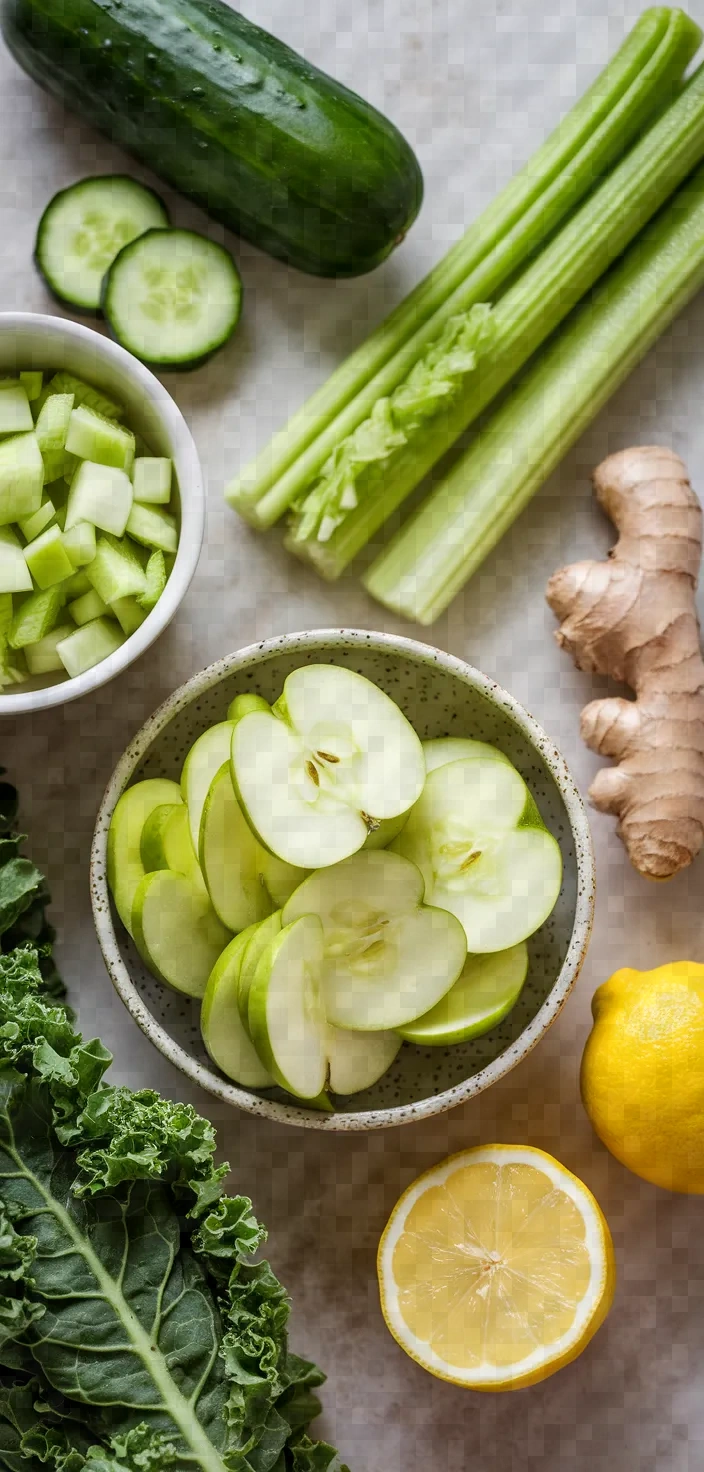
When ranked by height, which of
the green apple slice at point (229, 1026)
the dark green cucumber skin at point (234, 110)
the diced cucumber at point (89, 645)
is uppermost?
the dark green cucumber skin at point (234, 110)

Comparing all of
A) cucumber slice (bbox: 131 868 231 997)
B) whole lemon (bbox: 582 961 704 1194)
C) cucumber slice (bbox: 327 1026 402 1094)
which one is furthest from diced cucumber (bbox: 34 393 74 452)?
whole lemon (bbox: 582 961 704 1194)

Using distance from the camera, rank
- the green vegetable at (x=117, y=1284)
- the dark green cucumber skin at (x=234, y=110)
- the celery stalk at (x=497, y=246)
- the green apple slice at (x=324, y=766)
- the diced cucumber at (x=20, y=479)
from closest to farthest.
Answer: the green vegetable at (x=117, y=1284) → the green apple slice at (x=324, y=766) → the diced cucumber at (x=20, y=479) → the dark green cucumber skin at (x=234, y=110) → the celery stalk at (x=497, y=246)

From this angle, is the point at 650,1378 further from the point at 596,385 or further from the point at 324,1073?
the point at 596,385

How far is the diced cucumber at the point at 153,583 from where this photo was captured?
71.2 inches

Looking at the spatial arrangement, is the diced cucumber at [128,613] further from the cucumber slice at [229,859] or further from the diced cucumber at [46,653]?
the cucumber slice at [229,859]

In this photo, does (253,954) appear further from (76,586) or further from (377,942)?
(76,586)

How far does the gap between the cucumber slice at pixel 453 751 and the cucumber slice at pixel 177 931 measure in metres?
0.39

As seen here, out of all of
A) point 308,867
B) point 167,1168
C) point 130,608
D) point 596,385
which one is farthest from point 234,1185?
point 596,385

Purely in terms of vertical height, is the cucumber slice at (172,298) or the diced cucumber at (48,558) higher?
the cucumber slice at (172,298)

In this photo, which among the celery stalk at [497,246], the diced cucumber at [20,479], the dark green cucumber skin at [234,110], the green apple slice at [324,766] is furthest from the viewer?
the celery stalk at [497,246]

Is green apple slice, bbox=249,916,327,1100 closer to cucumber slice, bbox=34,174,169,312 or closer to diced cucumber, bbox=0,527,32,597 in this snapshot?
diced cucumber, bbox=0,527,32,597

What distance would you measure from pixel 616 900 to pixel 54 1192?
0.99 meters

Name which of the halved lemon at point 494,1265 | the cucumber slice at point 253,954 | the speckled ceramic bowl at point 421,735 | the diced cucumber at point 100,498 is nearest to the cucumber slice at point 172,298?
the diced cucumber at point 100,498

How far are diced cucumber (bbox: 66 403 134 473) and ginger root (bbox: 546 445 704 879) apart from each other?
71cm
